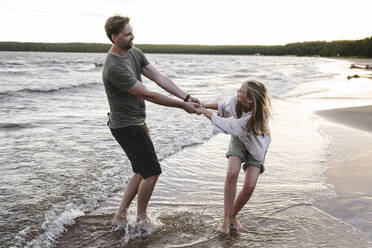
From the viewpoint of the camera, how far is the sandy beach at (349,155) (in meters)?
4.62

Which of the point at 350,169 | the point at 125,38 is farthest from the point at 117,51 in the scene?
the point at 350,169

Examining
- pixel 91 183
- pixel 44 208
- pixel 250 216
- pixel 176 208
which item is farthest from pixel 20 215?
pixel 250 216

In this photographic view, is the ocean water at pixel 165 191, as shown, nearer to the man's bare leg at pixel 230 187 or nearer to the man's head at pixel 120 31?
the man's bare leg at pixel 230 187

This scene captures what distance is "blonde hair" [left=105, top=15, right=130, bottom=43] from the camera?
12.4 feet

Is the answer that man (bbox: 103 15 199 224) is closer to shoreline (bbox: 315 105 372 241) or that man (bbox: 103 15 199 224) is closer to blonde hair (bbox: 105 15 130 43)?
blonde hair (bbox: 105 15 130 43)

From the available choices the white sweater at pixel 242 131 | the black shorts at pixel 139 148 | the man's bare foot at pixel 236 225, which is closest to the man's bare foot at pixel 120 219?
the black shorts at pixel 139 148

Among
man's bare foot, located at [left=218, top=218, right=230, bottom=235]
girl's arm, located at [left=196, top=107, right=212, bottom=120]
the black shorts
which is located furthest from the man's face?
man's bare foot, located at [left=218, top=218, right=230, bottom=235]

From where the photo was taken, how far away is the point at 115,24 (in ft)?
12.4

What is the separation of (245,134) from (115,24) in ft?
5.71

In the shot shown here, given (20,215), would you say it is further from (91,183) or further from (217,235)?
(217,235)

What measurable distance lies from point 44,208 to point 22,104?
10743mm

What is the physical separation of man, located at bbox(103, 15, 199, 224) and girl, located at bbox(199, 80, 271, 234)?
503 millimetres

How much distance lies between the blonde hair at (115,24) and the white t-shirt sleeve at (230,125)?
1302 mm

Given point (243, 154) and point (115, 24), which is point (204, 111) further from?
point (115, 24)
